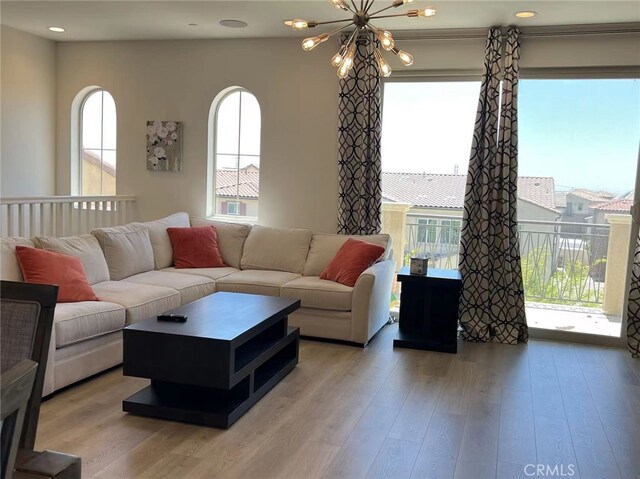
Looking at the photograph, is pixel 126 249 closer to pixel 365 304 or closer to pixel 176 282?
pixel 176 282

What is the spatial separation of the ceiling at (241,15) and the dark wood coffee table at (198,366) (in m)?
2.61

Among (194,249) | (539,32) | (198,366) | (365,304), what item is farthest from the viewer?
(194,249)

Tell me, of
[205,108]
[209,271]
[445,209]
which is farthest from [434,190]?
[205,108]

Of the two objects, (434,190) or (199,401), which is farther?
(434,190)

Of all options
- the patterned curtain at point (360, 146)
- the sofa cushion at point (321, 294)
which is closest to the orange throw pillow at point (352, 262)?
the sofa cushion at point (321, 294)

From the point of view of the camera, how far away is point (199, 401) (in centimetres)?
316

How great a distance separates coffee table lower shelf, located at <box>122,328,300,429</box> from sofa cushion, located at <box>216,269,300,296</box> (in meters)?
1.25

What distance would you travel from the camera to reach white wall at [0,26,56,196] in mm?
5723

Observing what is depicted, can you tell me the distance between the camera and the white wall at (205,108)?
5.60 meters

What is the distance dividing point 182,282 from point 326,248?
4.40ft

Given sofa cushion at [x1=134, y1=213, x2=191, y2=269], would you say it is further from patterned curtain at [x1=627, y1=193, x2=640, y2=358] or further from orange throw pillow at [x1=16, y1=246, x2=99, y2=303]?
patterned curtain at [x1=627, y1=193, x2=640, y2=358]

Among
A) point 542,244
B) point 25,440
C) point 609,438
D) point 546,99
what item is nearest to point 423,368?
point 609,438

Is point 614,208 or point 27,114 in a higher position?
point 27,114

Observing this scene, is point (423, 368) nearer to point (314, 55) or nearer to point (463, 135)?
point (463, 135)
